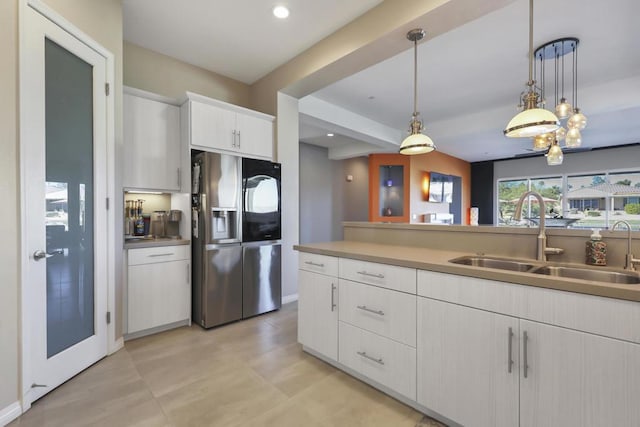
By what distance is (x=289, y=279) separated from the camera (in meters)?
3.76

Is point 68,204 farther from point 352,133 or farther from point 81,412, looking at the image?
point 352,133

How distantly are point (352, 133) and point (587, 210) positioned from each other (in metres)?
6.35

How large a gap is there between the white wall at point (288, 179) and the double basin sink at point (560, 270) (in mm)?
2286

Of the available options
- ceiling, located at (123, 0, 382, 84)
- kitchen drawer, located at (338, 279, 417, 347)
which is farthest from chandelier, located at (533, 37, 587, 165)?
kitchen drawer, located at (338, 279, 417, 347)

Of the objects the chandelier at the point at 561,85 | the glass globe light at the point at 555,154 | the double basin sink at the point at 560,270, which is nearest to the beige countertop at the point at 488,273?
the double basin sink at the point at 560,270

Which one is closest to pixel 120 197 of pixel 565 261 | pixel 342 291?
pixel 342 291

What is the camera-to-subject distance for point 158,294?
2.72 metres

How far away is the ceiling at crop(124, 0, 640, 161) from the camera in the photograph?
2510 mm

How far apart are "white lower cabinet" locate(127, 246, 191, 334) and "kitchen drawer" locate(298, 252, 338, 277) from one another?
1.33 m

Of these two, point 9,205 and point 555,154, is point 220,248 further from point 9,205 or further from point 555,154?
point 555,154

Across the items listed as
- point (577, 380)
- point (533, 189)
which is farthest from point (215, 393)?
point (533, 189)

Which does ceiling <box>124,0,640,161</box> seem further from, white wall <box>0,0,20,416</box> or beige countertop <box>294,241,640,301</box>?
beige countertop <box>294,241,640,301</box>

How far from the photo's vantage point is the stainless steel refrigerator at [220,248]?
9.32 ft

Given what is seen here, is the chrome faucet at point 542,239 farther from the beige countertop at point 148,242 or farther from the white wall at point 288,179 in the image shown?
the beige countertop at point 148,242
